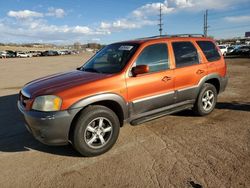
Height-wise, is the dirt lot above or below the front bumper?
below

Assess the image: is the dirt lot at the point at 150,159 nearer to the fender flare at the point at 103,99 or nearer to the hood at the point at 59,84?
the fender flare at the point at 103,99

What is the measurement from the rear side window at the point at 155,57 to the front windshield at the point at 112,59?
0.67 ft

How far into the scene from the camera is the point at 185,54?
5.33m

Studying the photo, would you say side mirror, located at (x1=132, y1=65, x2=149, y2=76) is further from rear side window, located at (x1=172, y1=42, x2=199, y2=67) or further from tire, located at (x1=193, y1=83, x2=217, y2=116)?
tire, located at (x1=193, y1=83, x2=217, y2=116)

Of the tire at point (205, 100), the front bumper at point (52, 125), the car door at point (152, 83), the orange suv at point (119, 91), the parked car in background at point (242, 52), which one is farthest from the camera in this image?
the parked car in background at point (242, 52)

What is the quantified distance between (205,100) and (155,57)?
1.82 m

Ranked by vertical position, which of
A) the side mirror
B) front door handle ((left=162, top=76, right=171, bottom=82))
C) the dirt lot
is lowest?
the dirt lot

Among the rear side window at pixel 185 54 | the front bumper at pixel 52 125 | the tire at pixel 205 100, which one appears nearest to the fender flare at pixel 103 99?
the front bumper at pixel 52 125

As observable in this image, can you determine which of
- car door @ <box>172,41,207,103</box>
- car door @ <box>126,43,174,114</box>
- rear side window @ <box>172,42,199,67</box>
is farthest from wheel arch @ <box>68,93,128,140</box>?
rear side window @ <box>172,42,199,67</box>

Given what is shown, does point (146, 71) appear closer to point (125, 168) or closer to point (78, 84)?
point (78, 84)

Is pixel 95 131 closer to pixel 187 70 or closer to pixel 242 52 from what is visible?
pixel 187 70

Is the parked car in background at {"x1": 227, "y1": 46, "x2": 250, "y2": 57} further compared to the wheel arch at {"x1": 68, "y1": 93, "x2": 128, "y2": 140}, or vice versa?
the parked car in background at {"x1": 227, "y1": 46, "x2": 250, "y2": 57}

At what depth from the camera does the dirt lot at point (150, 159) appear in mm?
3326

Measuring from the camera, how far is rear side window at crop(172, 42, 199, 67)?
5.15 m
